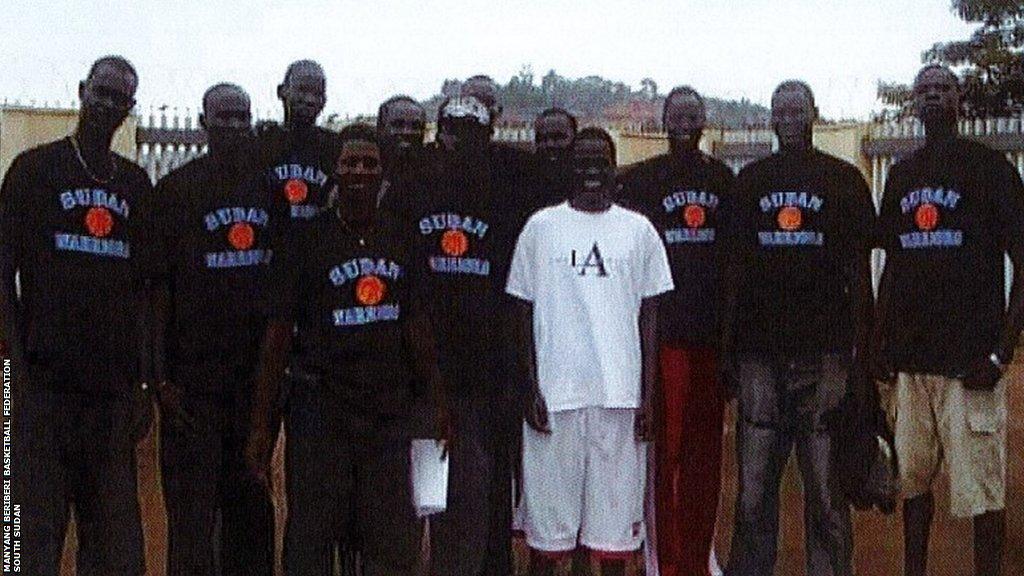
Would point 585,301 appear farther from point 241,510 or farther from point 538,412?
point 241,510

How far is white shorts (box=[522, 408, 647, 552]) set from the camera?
4.84 meters

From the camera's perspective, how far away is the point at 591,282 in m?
4.81

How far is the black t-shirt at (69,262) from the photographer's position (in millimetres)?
4426

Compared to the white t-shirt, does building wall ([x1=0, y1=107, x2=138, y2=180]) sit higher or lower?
higher

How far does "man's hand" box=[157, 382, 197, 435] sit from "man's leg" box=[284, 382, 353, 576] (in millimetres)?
506

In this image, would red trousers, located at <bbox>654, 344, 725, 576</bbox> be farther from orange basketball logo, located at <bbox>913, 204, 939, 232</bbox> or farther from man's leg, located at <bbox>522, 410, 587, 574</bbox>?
orange basketball logo, located at <bbox>913, 204, 939, 232</bbox>

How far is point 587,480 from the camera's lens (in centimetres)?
486

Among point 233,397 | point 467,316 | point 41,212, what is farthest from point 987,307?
point 41,212

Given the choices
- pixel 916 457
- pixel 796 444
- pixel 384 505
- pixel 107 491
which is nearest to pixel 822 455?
pixel 796 444

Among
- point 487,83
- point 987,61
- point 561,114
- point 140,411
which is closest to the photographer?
point 140,411

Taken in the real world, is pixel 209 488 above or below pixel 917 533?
above

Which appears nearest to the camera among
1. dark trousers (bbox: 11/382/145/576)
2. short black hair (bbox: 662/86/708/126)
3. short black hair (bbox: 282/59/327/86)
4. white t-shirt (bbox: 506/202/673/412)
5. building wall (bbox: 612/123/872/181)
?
dark trousers (bbox: 11/382/145/576)

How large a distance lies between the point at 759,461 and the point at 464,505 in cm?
111

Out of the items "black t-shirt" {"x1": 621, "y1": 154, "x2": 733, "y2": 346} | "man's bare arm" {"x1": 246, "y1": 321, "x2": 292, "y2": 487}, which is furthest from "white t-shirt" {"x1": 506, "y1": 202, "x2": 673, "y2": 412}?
"man's bare arm" {"x1": 246, "y1": 321, "x2": 292, "y2": 487}
